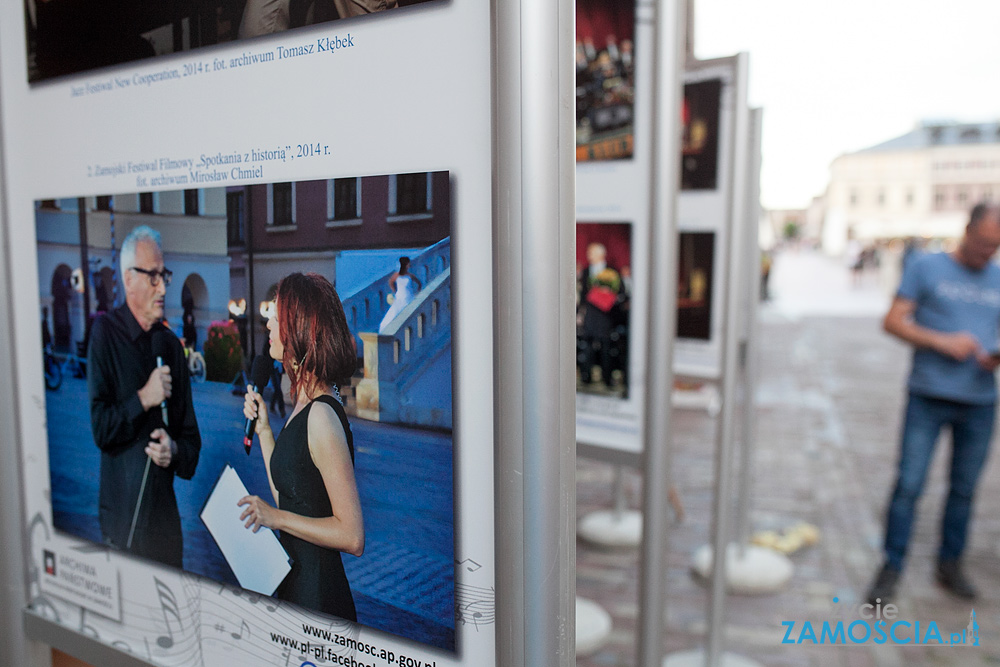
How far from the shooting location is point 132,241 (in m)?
1.03

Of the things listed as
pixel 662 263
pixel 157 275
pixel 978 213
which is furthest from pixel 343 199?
pixel 978 213

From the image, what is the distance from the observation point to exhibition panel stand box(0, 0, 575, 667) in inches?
29.1

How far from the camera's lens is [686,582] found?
12.8 ft

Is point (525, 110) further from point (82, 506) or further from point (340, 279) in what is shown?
point (82, 506)

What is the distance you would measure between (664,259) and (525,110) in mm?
1087

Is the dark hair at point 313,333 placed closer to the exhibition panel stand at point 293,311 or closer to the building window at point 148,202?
the exhibition panel stand at point 293,311

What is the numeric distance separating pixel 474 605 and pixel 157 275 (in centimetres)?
59

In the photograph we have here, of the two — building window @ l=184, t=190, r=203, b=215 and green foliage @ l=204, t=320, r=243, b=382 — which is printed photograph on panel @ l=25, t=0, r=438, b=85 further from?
green foliage @ l=204, t=320, r=243, b=382

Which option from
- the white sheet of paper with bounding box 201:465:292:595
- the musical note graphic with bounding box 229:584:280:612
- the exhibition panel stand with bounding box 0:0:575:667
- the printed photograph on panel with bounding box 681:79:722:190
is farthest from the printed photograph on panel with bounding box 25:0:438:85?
the printed photograph on panel with bounding box 681:79:722:190

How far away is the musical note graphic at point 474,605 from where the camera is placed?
2.62ft

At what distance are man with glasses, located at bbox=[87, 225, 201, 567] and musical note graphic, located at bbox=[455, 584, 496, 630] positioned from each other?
1.35ft

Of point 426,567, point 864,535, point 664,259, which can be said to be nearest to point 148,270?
point 426,567

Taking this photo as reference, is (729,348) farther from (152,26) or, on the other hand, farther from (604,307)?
(152,26)

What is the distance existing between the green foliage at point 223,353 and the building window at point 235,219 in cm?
10
